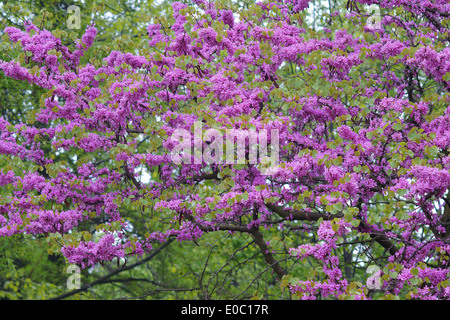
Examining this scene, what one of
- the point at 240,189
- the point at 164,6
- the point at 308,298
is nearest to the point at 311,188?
the point at 240,189

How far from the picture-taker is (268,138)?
676cm

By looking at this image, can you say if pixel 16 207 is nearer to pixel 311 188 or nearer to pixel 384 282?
pixel 311 188

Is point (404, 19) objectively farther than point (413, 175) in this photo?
Yes

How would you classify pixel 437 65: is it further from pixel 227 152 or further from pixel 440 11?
pixel 227 152

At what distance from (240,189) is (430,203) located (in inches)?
96.4

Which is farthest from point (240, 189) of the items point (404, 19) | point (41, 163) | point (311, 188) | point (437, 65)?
point (404, 19)

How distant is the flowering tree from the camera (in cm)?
622

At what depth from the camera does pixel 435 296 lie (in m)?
5.71

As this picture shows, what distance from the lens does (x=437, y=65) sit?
693cm

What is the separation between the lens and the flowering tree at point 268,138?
245 inches
